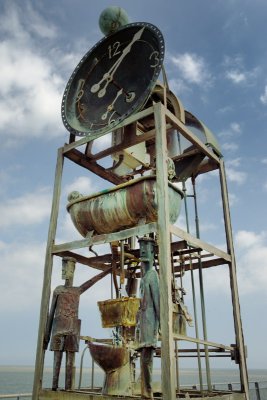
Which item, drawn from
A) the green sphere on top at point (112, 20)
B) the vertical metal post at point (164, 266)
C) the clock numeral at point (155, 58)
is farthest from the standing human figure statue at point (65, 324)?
the green sphere on top at point (112, 20)

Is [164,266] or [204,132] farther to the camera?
[204,132]

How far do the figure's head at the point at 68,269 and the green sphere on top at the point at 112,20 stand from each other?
19.1ft

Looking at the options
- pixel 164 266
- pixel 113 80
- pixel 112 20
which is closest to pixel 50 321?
pixel 164 266

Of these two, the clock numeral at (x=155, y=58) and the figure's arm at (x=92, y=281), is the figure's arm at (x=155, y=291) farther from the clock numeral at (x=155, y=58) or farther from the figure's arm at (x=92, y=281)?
the clock numeral at (x=155, y=58)

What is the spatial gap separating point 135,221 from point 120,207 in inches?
16.9

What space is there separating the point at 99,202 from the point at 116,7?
534 cm

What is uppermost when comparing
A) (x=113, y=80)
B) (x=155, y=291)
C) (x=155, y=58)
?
(x=113, y=80)

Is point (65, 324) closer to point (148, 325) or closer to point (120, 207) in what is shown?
point (148, 325)

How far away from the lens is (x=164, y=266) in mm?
6770

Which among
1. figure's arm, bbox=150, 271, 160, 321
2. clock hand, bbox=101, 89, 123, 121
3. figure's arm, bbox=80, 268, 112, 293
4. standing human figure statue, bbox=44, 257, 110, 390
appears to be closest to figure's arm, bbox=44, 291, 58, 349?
standing human figure statue, bbox=44, 257, 110, 390

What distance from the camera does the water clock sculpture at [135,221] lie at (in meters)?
7.13

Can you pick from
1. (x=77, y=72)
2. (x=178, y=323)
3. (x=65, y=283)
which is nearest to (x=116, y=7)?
(x=77, y=72)

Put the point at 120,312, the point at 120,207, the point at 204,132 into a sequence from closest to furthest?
1. the point at 120,312
2. the point at 120,207
3. the point at 204,132

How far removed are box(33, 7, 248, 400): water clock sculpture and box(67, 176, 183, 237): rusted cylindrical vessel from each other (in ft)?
0.07
